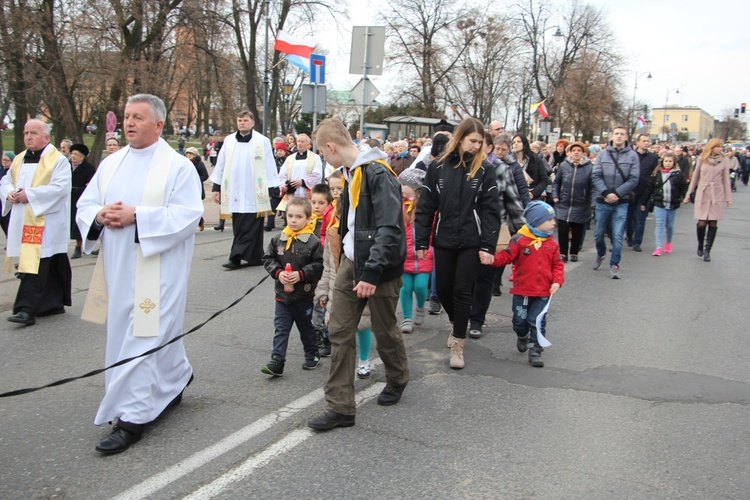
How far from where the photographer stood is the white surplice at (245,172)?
31.1ft

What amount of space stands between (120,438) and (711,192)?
10217 millimetres

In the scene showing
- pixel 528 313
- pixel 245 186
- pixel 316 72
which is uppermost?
pixel 316 72

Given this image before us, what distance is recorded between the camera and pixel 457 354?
5207 mm

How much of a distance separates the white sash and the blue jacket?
7000mm

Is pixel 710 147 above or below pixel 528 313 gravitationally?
above

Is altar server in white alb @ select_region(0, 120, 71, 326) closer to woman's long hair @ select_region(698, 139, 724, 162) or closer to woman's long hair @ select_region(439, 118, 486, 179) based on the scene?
woman's long hair @ select_region(439, 118, 486, 179)

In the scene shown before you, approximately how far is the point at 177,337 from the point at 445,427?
172cm

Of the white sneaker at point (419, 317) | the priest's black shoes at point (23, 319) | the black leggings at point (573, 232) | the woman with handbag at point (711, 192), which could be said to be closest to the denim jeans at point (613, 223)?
the black leggings at point (573, 232)

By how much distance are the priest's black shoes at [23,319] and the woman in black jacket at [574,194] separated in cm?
698

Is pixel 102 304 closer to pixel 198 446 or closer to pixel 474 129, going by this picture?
pixel 198 446

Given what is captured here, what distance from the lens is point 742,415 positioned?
14.5ft

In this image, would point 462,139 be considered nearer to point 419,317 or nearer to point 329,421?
point 419,317

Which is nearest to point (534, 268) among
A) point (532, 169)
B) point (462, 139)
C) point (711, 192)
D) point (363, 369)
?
point (462, 139)

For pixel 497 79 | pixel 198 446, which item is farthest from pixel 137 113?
pixel 497 79
